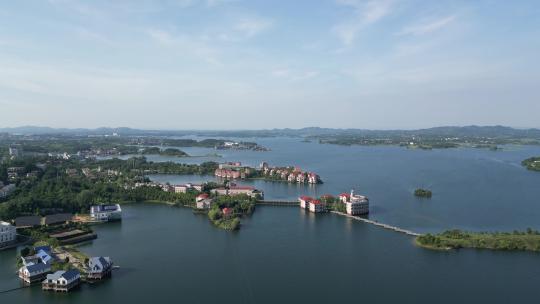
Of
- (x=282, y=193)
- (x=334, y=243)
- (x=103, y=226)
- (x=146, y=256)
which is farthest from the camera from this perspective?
(x=282, y=193)

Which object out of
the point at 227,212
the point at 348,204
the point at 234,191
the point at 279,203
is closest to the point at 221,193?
the point at 234,191

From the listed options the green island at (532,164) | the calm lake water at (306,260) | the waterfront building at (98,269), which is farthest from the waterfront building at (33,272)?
the green island at (532,164)

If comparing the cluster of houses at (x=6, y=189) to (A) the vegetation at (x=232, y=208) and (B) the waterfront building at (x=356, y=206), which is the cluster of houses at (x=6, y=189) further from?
(B) the waterfront building at (x=356, y=206)

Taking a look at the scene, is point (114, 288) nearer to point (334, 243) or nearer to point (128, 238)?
point (128, 238)

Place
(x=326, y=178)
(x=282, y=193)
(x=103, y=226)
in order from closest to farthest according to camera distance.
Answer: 1. (x=103, y=226)
2. (x=282, y=193)
3. (x=326, y=178)

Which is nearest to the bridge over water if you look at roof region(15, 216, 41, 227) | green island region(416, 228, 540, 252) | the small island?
green island region(416, 228, 540, 252)

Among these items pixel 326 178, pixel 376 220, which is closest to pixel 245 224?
pixel 376 220

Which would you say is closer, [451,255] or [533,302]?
[533,302]
